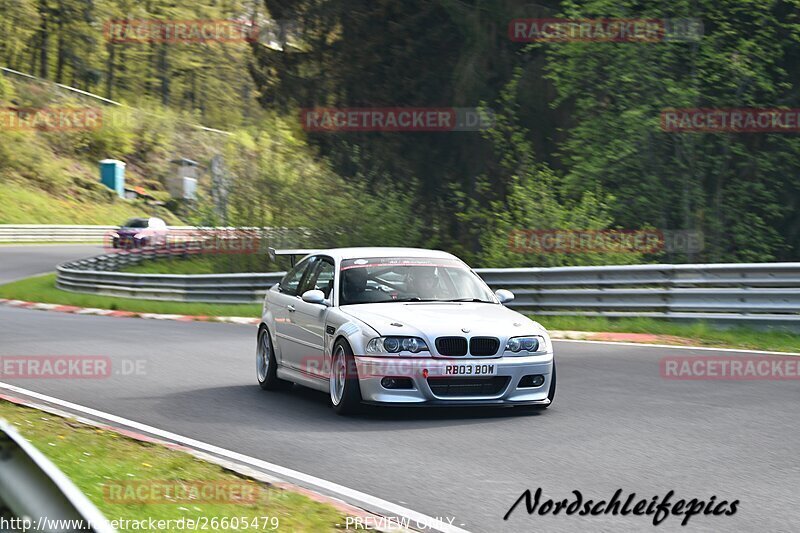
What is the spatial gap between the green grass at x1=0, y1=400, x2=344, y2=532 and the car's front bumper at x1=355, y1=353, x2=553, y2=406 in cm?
208

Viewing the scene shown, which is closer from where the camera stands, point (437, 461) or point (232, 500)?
point (232, 500)

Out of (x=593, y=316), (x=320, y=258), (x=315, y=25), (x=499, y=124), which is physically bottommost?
(x=593, y=316)

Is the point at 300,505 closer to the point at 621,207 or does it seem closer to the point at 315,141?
the point at 621,207

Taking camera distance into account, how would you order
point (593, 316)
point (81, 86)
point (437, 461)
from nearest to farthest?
point (437, 461)
point (593, 316)
point (81, 86)

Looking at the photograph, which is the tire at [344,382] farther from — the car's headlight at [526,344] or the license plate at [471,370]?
the car's headlight at [526,344]

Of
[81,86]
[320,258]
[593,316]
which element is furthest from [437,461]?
[81,86]

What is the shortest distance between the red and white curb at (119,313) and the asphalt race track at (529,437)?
28.9 ft

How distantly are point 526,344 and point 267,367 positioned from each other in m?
3.13

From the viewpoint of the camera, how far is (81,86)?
96.1m

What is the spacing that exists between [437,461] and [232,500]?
1.87 metres

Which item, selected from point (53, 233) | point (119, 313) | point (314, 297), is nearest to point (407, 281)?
point (314, 297)

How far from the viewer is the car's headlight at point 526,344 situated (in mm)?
10656

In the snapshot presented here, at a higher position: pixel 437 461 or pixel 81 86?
pixel 81 86

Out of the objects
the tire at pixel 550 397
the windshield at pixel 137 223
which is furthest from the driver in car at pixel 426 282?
the windshield at pixel 137 223
